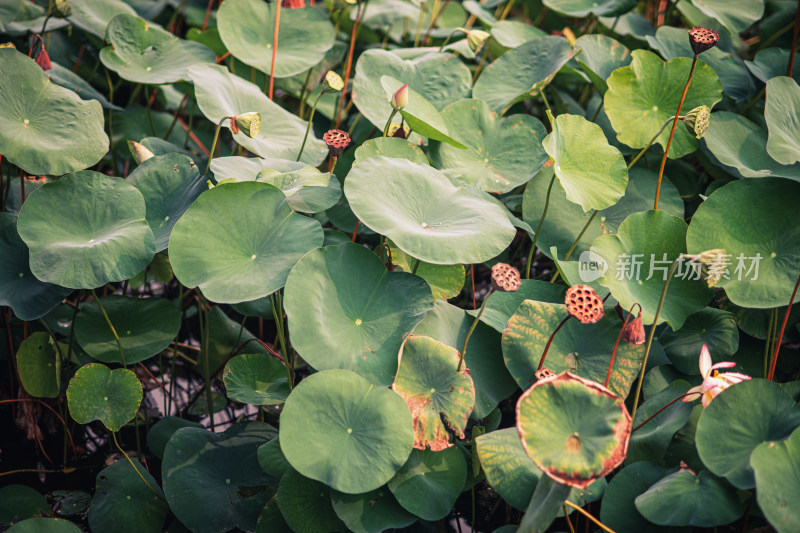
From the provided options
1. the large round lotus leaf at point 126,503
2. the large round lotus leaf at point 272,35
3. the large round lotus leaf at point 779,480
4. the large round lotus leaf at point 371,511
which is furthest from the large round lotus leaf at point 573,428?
the large round lotus leaf at point 272,35

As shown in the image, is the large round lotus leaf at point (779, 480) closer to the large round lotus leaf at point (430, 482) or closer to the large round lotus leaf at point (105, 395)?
the large round lotus leaf at point (430, 482)

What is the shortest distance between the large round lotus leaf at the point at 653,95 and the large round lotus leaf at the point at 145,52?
119 cm

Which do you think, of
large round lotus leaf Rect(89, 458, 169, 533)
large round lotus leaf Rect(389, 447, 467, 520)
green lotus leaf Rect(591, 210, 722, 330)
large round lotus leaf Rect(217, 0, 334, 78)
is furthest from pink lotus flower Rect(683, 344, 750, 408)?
large round lotus leaf Rect(217, 0, 334, 78)

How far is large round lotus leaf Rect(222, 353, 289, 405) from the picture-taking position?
4.20 feet

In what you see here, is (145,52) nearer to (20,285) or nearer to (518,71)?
(20,285)

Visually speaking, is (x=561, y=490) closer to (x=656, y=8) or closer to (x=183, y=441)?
(x=183, y=441)

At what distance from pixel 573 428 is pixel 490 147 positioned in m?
0.91

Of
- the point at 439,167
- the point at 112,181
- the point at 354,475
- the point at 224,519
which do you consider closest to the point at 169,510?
the point at 224,519

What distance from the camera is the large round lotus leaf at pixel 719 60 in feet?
6.03

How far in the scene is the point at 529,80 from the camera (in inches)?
69.8

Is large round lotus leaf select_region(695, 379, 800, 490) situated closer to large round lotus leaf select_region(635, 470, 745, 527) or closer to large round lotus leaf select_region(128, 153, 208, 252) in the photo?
large round lotus leaf select_region(635, 470, 745, 527)

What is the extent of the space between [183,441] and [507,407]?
789 mm

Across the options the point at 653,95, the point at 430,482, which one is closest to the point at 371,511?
the point at 430,482

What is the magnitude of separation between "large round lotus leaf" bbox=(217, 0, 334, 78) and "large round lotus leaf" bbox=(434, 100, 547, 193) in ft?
1.69
